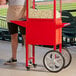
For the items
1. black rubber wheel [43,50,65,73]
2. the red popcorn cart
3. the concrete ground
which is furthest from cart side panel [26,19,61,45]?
the concrete ground

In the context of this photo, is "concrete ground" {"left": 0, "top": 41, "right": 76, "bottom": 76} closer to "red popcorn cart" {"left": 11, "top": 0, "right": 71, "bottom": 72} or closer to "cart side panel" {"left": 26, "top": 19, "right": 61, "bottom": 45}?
"red popcorn cart" {"left": 11, "top": 0, "right": 71, "bottom": 72}

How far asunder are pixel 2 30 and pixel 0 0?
3158 mm

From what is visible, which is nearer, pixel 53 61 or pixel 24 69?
pixel 53 61

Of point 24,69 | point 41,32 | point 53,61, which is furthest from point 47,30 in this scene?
point 24,69

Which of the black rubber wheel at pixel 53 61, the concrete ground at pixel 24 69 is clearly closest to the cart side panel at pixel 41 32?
the black rubber wheel at pixel 53 61

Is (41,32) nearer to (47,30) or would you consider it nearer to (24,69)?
(47,30)

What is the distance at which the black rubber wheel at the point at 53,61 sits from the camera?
162 inches

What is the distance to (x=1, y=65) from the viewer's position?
468cm

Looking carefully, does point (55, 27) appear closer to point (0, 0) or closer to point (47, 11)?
point (47, 11)

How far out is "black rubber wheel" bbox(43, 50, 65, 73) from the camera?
13.5 ft

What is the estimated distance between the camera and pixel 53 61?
4.16 meters

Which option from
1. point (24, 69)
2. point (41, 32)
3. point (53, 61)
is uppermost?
point (41, 32)

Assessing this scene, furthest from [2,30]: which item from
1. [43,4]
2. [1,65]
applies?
[1,65]

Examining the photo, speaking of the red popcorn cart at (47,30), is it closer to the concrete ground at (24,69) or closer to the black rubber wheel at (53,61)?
the black rubber wheel at (53,61)
